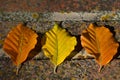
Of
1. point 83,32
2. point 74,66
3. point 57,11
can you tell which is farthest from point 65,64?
point 57,11

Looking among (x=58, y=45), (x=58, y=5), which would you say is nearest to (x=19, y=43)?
(x=58, y=45)

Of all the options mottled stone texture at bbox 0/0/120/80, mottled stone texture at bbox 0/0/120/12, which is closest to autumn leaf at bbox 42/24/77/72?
mottled stone texture at bbox 0/0/120/80

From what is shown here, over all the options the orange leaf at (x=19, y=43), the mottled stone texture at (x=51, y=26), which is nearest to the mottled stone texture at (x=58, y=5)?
the mottled stone texture at (x=51, y=26)

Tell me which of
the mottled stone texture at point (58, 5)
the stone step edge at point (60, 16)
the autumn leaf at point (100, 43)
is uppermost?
the mottled stone texture at point (58, 5)

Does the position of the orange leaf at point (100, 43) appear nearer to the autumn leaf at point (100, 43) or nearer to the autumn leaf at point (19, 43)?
the autumn leaf at point (100, 43)

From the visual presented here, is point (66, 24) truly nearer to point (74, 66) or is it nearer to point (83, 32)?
point (83, 32)
